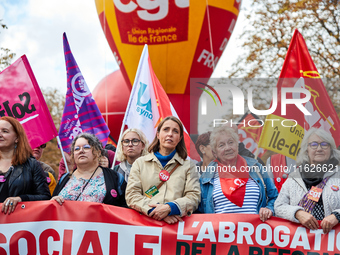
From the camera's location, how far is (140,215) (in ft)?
14.6

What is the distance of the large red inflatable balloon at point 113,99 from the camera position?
16.9 metres

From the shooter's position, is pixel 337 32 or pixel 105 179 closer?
pixel 105 179

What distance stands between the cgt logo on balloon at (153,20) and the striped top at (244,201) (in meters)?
7.91

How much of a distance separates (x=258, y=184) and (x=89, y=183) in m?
1.66

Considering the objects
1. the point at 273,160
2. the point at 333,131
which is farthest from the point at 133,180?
the point at 333,131

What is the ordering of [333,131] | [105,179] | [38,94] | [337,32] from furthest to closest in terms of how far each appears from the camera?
[337,32]
[38,94]
[333,131]
[105,179]

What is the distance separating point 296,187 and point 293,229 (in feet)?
1.31

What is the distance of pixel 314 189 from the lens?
4.17 m

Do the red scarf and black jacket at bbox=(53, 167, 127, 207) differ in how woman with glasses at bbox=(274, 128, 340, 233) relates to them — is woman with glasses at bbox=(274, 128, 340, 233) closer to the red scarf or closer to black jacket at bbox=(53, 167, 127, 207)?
the red scarf

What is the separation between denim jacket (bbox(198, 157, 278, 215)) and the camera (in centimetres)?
447

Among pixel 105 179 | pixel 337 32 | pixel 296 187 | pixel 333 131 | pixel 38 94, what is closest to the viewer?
pixel 296 187

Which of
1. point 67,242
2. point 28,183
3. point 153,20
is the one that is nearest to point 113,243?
point 67,242

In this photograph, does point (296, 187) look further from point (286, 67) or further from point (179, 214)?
point (286, 67)

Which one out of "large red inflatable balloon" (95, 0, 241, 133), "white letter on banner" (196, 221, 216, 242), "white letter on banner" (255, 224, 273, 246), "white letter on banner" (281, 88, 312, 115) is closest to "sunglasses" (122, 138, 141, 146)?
"white letter on banner" (196, 221, 216, 242)
